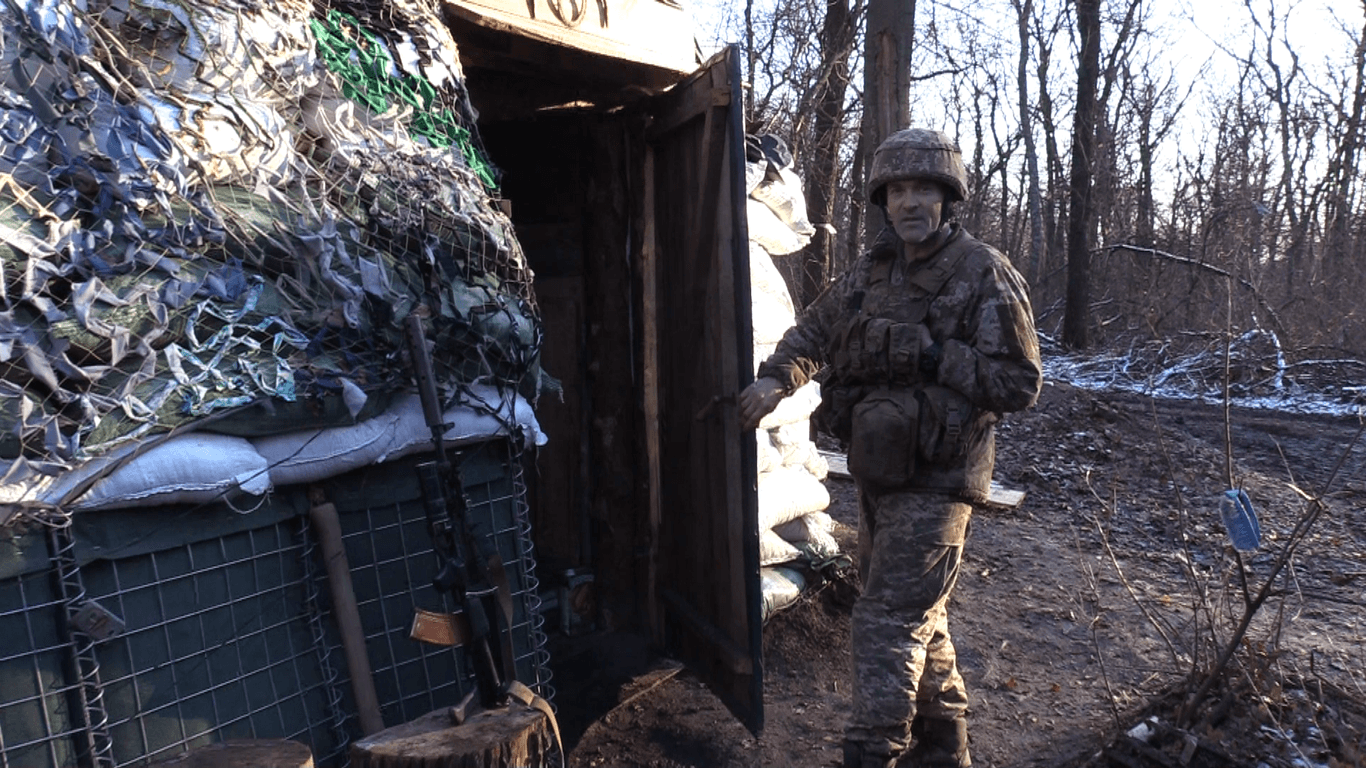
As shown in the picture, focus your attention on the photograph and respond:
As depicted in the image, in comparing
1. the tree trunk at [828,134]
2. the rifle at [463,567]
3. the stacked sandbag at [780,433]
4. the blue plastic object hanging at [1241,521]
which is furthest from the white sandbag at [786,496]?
the tree trunk at [828,134]

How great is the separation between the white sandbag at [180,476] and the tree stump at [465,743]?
623 millimetres

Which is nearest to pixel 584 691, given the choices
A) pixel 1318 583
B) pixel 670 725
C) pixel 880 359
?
pixel 670 725

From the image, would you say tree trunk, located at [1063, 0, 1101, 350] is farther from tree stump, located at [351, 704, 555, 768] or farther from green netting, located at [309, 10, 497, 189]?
tree stump, located at [351, 704, 555, 768]

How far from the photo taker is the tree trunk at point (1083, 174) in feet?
39.3

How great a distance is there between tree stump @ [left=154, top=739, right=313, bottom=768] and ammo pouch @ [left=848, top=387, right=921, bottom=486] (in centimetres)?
173

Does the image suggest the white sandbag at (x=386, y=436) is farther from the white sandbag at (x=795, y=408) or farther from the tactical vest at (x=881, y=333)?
the white sandbag at (x=795, y=408)

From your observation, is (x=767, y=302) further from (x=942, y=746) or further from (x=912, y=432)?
(x=942, y=746)

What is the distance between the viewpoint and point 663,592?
410 cm

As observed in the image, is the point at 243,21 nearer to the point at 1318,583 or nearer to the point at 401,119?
the point at 401,119

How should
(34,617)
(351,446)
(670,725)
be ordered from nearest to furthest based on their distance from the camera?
(34,617), (351,446), (670,725)

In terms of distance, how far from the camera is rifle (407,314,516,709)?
6.89 ft

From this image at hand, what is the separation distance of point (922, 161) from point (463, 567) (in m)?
1.79

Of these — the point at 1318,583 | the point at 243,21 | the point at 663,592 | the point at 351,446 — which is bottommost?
the point at 1318,583

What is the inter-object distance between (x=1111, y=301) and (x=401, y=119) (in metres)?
13.9
